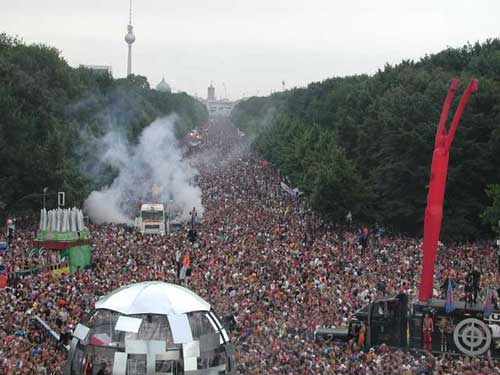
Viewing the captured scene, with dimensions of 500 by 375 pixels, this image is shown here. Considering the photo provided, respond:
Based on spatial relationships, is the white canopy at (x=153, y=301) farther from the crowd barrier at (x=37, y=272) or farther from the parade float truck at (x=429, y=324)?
the crowd barrier at (x=37, y=272)

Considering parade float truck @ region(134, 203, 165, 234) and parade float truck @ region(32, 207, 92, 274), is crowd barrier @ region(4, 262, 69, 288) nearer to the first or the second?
parade float truck @ region(32, 207, 92, 274)

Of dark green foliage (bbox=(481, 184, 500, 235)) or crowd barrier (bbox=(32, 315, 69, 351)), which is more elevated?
dark green foliage (bbox=(481, 184, 500, 235))

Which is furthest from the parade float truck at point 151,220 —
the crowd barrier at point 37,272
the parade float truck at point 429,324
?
the parade float truck at point 429,324

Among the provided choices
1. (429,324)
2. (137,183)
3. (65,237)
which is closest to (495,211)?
(429,324)

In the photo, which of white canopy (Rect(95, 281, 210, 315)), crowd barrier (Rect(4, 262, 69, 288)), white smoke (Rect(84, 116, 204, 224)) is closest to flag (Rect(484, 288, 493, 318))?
white canopy (Rect(95, 281, 210, 315))

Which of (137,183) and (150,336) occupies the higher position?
(137,183)

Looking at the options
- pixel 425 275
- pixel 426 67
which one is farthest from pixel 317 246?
pixel 426 67

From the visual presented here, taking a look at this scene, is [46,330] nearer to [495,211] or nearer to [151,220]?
[495,211]
